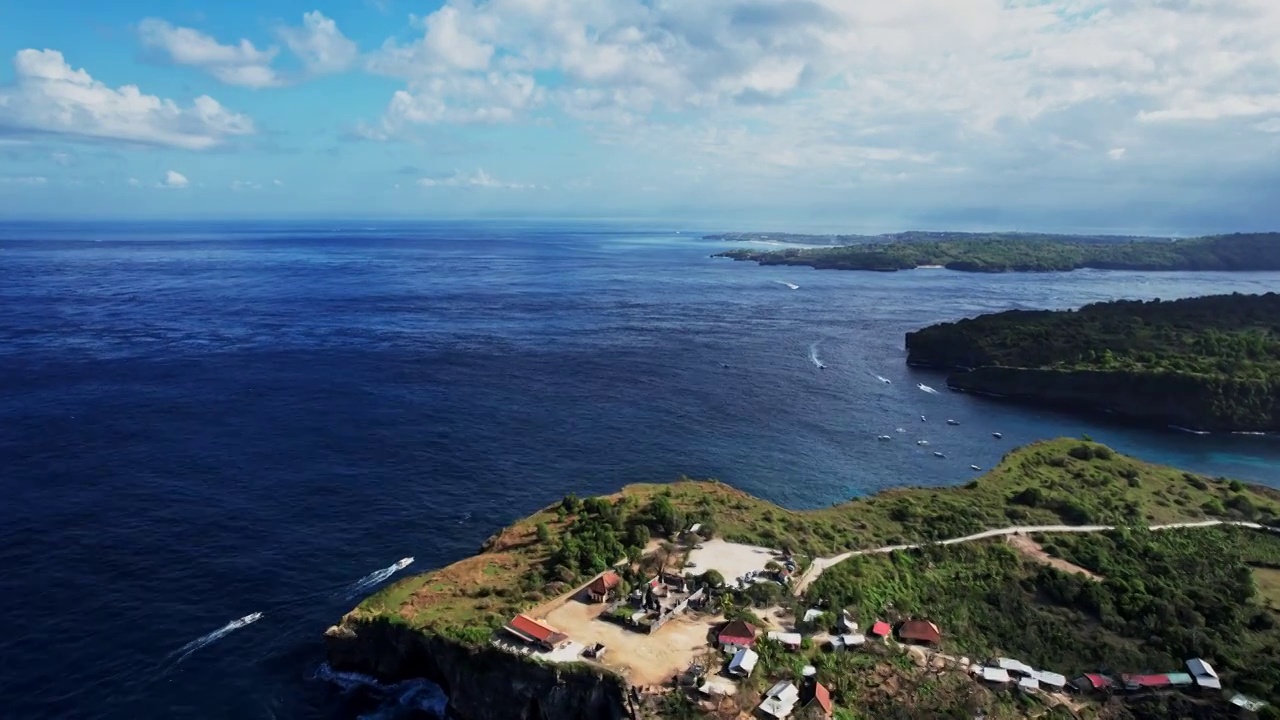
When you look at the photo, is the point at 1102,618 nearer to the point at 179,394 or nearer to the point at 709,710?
the point at 709,710

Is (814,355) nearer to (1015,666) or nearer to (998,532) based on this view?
(998,532)

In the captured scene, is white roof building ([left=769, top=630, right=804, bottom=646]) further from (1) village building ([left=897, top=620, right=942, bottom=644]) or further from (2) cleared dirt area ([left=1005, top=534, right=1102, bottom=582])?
(2) cleared dirt area ([left=1005, top=534, right=1102, bottom=582])

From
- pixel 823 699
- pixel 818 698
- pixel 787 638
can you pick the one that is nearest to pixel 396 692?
pixel 787 638

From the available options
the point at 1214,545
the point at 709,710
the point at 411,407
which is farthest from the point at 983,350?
the point at 709,710

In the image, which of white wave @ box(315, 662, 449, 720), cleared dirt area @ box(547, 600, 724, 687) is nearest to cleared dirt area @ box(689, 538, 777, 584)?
cleared dirt area @ box(547, 600, 724, 687)

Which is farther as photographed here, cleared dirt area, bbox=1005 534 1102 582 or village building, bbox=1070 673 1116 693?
cleared dirt area, bbox=1005 534 1102 582

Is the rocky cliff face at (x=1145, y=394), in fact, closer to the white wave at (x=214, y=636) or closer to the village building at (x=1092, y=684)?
the village building at (x=1092, y=684)
